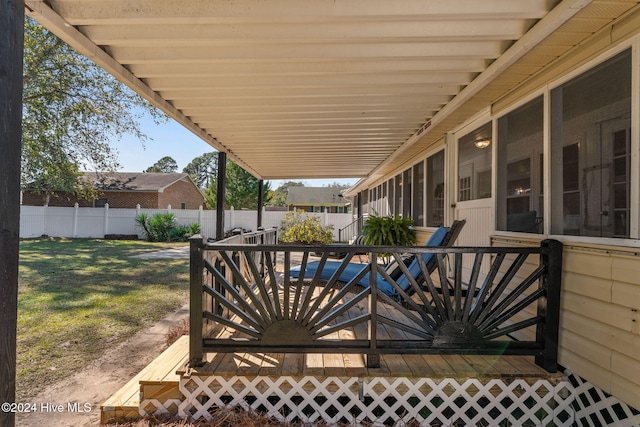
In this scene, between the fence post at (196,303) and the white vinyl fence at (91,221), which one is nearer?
the fence post at (196,303)

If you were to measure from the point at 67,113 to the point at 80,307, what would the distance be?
28.3 feet

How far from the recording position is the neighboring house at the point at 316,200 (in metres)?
30.5

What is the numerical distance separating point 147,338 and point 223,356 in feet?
6.60

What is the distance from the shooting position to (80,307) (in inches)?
209

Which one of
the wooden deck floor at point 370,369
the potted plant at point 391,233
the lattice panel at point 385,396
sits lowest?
the lattice panel at point 385,396

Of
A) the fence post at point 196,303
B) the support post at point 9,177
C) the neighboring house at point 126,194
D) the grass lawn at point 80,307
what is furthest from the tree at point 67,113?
the fence post at point 196,303

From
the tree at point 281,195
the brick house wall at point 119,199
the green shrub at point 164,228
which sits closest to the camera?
the green shrub at point 164,228

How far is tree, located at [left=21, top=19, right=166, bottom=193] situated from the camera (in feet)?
32.6

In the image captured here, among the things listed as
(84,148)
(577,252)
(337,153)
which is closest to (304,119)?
(337,153)

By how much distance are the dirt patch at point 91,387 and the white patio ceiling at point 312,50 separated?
2.62 m

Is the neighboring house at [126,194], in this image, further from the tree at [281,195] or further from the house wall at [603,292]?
the house wall at [603,292]

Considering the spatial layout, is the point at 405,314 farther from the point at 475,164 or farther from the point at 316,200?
the point at 316,200

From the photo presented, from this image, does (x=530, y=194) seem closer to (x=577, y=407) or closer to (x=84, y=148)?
(x=577, y=407)

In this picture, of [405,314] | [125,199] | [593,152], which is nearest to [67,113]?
[125,199]
